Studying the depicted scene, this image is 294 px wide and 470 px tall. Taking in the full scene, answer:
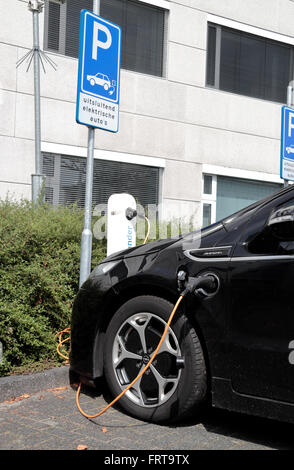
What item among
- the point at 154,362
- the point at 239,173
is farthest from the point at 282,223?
the point at 239,173

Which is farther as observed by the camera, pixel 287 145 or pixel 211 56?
pixel 211 56

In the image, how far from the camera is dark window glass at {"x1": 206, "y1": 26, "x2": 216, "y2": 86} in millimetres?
13086

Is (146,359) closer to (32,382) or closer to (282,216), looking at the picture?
(32,382)

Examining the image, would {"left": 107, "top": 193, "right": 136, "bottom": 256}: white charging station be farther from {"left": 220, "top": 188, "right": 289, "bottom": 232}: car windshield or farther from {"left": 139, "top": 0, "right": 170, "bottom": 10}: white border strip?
{"left": 139, "top": 0, "right": 170, "bottom": 10}: white border strip

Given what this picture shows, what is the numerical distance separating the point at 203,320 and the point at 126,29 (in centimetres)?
1003

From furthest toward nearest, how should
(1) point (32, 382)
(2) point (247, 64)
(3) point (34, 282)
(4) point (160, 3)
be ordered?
(2) point (247, 64), (4) point (160, 3), (3) point (34, 282), (1) point (32, 382)

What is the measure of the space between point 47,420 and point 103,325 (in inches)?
28.2

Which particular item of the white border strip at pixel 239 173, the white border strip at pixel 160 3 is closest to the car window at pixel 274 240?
the white border strip at pixel 239 173

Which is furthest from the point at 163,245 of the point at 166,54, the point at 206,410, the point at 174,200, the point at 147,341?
the point at 166,54

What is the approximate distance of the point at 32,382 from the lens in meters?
4.14

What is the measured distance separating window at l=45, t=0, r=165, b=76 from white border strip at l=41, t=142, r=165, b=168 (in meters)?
1.90

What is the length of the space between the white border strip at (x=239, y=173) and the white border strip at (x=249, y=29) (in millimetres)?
3421

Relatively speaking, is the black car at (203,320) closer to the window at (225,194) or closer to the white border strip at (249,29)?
the window at (225,194)

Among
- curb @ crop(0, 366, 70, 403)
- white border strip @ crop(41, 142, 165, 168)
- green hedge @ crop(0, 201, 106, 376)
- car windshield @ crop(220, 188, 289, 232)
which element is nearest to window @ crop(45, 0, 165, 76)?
white border strip @ crop(41, 142, 165, 168)
